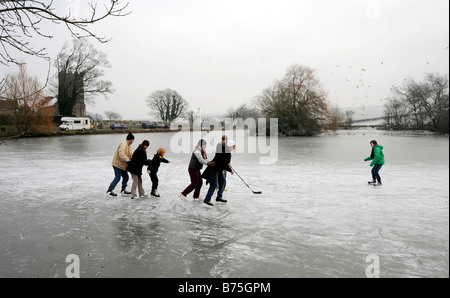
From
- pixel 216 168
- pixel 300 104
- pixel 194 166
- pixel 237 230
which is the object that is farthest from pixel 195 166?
pixel 300 104

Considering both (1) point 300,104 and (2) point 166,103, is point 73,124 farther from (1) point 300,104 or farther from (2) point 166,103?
(2) point 166,103

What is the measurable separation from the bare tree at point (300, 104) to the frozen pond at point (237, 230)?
34.4 metres

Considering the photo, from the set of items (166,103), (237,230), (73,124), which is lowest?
(237,230)

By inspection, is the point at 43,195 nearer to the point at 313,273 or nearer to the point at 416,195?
the point at 313,273

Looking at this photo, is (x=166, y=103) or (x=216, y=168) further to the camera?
(x=166, y=103)

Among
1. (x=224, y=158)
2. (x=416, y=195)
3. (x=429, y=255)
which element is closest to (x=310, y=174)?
(x=416, y=195)

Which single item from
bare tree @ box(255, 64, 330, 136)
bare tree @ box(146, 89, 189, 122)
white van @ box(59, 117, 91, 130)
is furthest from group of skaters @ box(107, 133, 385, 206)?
bare tree @ box(146, 89, 189, 122)

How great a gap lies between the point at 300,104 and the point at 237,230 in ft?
132

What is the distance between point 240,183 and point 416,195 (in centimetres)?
509

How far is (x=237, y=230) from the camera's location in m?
5.22

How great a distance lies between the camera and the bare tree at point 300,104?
42519mm

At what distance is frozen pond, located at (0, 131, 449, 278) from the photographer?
3.72m

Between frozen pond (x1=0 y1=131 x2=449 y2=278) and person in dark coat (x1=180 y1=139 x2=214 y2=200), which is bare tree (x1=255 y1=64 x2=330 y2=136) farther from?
person in dark coat (x1=180 y1=139 x2=214 y2=200)

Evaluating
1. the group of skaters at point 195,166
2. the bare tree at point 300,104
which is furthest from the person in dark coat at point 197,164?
the bare tree at point 300,104
